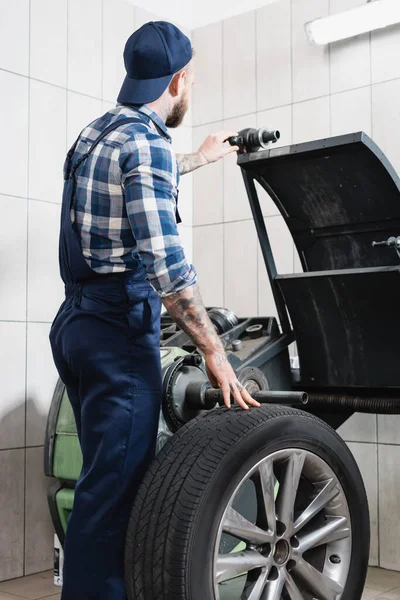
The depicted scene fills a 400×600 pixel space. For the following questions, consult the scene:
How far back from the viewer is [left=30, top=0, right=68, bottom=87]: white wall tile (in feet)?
12.7

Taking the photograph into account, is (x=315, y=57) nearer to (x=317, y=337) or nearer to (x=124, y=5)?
(x=124, y=5)

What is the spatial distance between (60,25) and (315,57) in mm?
1363

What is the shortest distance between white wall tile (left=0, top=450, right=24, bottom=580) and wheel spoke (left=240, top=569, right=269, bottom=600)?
176 cm

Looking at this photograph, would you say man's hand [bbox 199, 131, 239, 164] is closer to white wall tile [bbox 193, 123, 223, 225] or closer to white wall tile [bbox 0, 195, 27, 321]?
white wall tile [bbox 0, 195, 27, 321]

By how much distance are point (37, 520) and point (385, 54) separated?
2890 mm

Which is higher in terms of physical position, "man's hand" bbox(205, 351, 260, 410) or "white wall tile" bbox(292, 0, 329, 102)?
"white wall tile" bbox(292, 0, 329, 102)

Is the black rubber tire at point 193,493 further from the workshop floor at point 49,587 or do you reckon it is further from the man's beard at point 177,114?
the workshop floor at point 49,587

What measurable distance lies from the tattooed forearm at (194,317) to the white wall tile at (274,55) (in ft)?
7.99

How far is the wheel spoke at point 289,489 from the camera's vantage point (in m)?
2.35

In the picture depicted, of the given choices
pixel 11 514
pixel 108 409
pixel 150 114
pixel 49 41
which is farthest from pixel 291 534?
pixel 49 41

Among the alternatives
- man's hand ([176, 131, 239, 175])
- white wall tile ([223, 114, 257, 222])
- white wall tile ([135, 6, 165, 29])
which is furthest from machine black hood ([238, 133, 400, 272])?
white wall tile ([135, 6, 165, 29])

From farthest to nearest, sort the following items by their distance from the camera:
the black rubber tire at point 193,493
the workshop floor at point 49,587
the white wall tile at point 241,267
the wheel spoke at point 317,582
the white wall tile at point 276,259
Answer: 1. the white wall tile at point 241,267
2. the white wall tile at point 276,259
3. the workshop floor at point 49,587
4. the wheel spoke at point 317,582
5. the black rubber tire at point 193,493

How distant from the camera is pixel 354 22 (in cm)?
384

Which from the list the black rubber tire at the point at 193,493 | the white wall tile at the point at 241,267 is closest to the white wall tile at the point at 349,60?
the white wall tile at the point at 241,267
